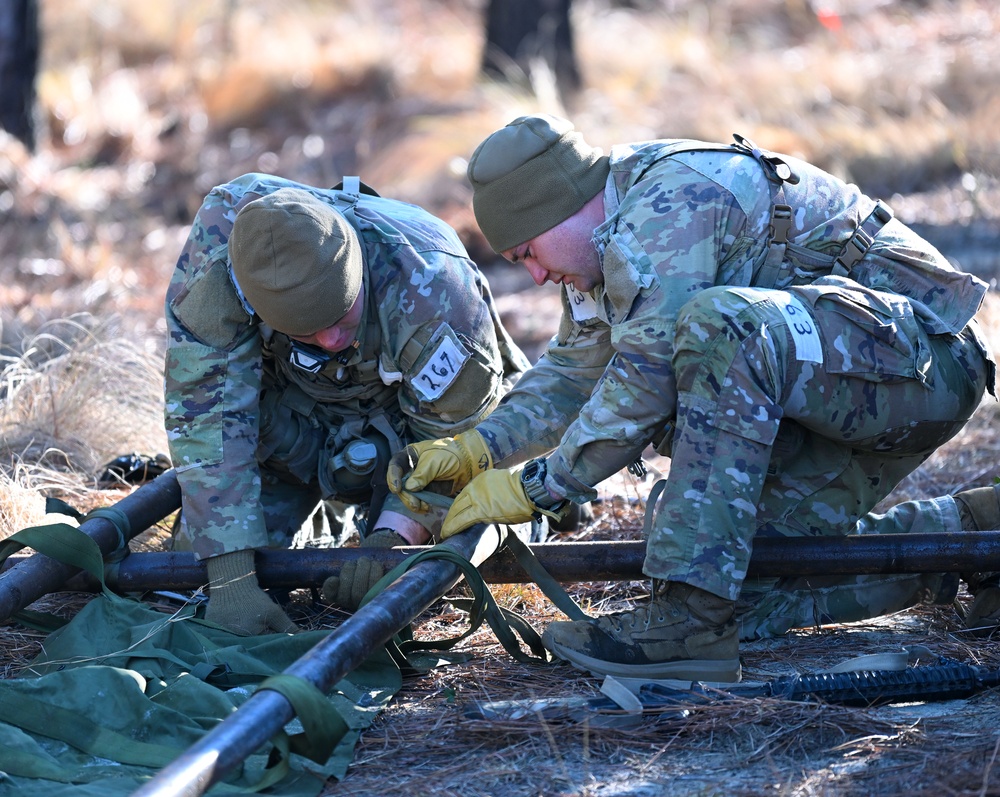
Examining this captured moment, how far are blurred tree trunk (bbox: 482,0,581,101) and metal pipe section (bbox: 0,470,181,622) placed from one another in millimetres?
9369

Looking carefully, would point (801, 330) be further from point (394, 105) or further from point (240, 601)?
point (394, 105)

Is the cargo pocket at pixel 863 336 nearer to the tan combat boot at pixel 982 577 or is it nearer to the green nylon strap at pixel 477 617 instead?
the tan combat boot at pixel 982 577

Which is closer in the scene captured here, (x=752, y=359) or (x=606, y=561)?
(x=752, y=359)

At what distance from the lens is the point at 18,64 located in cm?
1038

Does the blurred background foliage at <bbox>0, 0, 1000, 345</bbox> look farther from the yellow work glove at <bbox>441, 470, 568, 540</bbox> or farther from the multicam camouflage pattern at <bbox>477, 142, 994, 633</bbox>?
the multicam camouflage pattern at <bbox>477, 142, 994, 633</bbox>

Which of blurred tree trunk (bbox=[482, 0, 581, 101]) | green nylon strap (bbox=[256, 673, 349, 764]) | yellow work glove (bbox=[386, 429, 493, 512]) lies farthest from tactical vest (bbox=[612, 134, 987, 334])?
blurred tree trunk (bbox=[482, 0, 581, 101])

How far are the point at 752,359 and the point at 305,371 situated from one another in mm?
1587

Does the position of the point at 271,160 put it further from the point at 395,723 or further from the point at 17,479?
the point at 395,723

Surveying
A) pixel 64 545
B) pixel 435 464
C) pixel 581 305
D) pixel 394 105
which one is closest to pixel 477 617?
pixel 435 464

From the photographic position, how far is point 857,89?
11.2 meters

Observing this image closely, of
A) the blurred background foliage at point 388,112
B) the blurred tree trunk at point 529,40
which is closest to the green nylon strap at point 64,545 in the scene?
the blurred background foliage at point 388,112

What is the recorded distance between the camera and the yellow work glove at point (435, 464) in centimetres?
360

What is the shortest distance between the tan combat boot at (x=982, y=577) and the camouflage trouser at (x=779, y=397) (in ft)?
1.43

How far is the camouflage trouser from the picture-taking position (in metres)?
2.97
